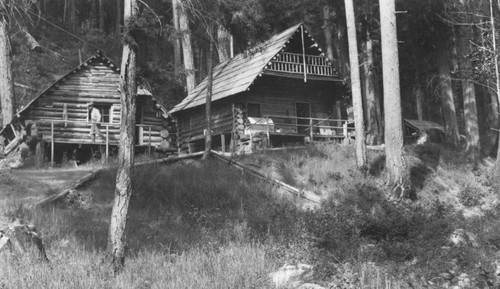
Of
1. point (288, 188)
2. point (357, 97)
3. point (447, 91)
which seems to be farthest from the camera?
point (447, 91)

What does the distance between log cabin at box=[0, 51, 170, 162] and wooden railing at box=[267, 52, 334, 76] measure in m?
6.63

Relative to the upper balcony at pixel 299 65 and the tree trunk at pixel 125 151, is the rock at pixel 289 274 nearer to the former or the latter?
the tree trunk at pixel 125 151

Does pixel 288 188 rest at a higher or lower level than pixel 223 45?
lower

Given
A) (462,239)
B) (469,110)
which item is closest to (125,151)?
(462,239)

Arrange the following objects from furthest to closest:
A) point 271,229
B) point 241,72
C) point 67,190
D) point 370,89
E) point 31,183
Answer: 1. point 370,89
2. point 241,72
3. point 31,183
4. point 67,190
5. point 271,229

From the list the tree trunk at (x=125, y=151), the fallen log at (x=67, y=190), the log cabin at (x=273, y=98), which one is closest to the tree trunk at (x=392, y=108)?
the log cabin at (x=273, y=98)

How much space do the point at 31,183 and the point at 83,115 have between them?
10465 mm

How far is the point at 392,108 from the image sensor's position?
20.0 metres

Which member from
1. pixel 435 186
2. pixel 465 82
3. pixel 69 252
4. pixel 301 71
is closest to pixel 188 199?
pixel 69 252

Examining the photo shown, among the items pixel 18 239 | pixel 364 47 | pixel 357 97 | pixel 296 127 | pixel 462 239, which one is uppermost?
pixel 364 47

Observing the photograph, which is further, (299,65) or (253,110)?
(299,65)

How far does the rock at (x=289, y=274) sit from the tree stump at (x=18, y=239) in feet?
12.6

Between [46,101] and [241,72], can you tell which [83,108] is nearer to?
[46,101]

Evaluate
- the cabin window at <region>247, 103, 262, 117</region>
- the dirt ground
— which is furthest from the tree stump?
the cabin window at <region>247, 103, 262, 117</region>
